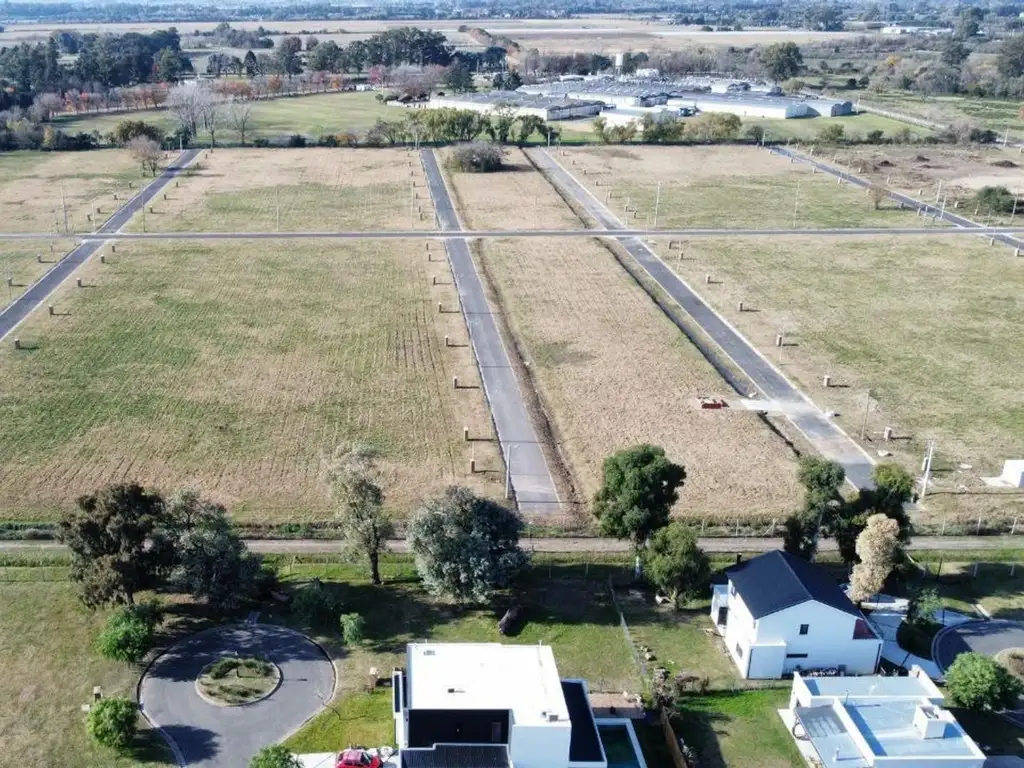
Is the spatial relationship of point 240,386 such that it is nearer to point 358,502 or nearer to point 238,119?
point 358,502

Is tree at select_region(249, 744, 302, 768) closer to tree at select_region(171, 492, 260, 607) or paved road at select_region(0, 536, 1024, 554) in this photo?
tree at select_region(171, 492, 260, 607)

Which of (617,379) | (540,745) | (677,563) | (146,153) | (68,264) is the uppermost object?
(146,153)

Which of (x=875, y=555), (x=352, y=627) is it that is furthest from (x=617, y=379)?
(x=352, y=627)

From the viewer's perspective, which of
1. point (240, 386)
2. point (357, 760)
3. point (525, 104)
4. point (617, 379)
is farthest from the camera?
point (525, 104)

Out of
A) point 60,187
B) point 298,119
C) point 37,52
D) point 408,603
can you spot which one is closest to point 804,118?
point 298,119

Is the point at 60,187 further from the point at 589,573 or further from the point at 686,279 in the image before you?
the point at 589,573

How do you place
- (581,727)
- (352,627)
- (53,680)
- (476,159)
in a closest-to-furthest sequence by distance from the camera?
(581,727)
(53,680)
(352,627)
(476,159)
